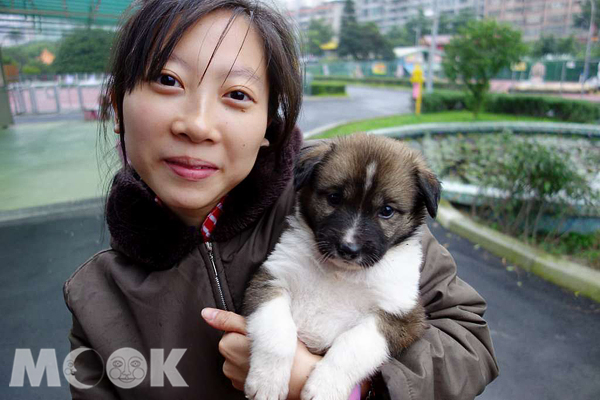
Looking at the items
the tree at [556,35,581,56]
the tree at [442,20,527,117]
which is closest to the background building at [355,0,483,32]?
the tree at [556,35,581,56]

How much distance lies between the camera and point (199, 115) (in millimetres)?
1610

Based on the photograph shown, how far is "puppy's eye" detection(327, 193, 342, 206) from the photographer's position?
2.00m

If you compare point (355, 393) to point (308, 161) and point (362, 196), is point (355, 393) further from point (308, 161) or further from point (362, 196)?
point (308, 161)

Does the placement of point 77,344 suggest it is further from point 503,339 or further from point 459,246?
point 459,246

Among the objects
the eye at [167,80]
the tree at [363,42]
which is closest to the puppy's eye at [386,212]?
the eye at [167,80]

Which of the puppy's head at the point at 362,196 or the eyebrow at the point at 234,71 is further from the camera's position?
the puppy's head at the point at 362,196

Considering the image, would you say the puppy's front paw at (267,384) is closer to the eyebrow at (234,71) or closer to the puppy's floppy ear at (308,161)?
the puppy's floppy ear at (308,161)

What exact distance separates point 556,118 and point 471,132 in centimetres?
1007

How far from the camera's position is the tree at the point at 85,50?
11.2m

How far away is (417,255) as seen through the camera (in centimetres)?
204

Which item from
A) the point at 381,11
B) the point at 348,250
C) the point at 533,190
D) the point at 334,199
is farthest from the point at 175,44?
the point at 381,11

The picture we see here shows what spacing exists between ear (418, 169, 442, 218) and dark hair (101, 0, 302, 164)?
2.02 ft

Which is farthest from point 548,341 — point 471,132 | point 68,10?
point 471,132

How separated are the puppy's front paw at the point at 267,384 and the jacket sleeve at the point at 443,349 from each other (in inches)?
14.2
